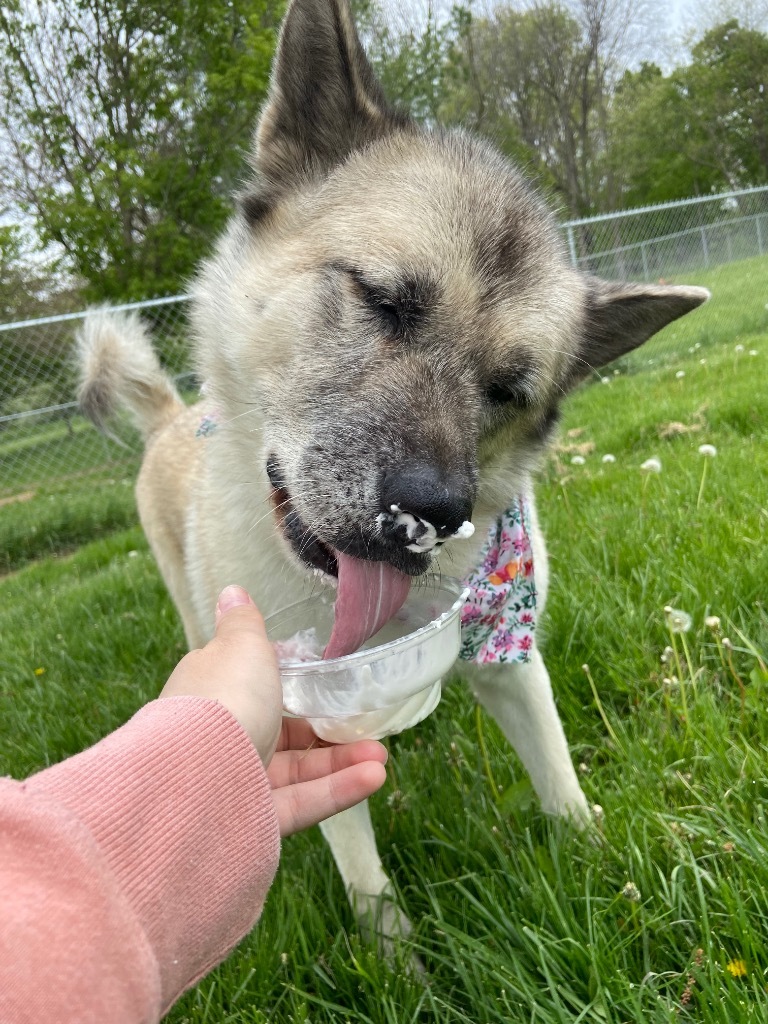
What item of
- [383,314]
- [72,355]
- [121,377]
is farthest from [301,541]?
[72,355]

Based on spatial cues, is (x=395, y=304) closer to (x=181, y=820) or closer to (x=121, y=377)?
(x=181, y=820)

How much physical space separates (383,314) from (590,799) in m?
1.38

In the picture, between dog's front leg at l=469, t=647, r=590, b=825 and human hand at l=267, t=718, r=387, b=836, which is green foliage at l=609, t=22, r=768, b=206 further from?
human hand at l=267, t=718, r=387, b=836

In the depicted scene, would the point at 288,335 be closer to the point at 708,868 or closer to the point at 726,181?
the point at 708,868

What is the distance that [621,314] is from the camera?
7.47ft

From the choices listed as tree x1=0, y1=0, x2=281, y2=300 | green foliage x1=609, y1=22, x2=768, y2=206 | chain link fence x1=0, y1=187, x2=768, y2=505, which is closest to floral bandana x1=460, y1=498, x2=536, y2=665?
chain link fence x1=0, y1=187, x2=768, y2=505

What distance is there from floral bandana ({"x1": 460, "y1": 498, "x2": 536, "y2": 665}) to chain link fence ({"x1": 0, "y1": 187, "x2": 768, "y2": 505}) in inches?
230

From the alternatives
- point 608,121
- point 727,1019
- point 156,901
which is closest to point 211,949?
point 156,901

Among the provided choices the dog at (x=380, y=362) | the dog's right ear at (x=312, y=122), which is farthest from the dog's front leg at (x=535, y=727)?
the dog's right ear at (x=312, y=122)

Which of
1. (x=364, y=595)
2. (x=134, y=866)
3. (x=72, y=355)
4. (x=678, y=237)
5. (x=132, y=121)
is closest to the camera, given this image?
(x=134, y=866)

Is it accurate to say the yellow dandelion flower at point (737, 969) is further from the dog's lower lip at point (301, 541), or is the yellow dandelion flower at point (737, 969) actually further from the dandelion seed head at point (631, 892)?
the dog's lower lip at point (301, 541)

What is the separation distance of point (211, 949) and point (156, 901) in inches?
6.3

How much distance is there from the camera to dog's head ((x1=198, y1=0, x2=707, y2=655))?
1549 mm

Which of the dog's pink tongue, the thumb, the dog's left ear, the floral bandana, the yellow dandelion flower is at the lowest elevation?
the yellow dandelion flower
